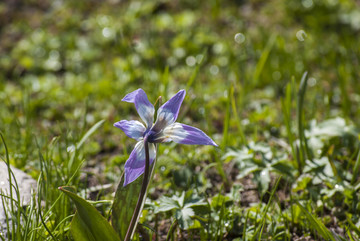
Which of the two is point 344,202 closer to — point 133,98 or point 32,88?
point 133,98

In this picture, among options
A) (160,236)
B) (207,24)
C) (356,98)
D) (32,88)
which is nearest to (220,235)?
(160,236)

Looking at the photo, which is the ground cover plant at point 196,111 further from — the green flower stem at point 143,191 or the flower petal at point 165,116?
the flower petal at point 165,116

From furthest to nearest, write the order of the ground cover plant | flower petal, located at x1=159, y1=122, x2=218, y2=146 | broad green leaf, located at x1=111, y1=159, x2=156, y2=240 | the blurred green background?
the blurred green background
the ground cover plant
broad green leaf, located at x1=111, y1=159, x2=156, y2=240
flower petal, located at x1=159, y1=122, x2=218, y2=146

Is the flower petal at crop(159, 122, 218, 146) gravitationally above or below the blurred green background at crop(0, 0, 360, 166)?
above

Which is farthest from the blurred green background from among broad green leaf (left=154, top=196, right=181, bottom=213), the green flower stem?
the green flower stem

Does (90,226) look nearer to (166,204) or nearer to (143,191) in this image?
(143,191)

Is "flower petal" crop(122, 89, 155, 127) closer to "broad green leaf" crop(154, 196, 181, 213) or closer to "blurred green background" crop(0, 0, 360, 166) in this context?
"broad green leaf" crop(154, 196, 181, 213)

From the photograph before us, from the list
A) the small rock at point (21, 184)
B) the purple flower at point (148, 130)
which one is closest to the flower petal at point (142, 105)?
the purple flower at point (148, 130)

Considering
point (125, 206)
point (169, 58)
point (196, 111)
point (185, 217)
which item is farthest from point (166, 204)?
point (169, 58)
